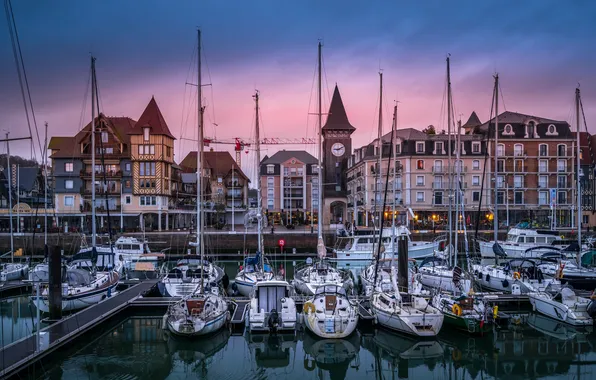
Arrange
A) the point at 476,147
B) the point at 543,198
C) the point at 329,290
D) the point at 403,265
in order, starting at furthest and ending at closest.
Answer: the point at 543,198, the point at 476,147, the point at 403,265, the point at 329,290

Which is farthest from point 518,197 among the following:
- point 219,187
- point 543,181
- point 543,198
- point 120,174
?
point 120,174

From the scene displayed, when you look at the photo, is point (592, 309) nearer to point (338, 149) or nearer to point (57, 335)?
point (57, 335)

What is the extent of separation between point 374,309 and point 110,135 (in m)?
51.4

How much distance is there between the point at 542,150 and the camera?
66.8m

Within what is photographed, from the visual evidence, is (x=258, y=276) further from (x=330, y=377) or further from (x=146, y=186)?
(x=146, y=186)

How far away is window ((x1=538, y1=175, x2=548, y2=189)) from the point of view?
67.0 metres

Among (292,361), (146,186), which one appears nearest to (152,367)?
(292,361)

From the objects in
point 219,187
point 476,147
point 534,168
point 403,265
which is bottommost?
point 403,265

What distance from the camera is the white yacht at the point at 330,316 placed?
21.4 metres

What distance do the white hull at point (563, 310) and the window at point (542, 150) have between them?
46294mm

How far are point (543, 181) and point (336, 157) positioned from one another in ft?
103

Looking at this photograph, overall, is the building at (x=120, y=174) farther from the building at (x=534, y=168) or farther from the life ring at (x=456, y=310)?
the life ring at (x=456, y=310)

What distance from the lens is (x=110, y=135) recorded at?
212 feet

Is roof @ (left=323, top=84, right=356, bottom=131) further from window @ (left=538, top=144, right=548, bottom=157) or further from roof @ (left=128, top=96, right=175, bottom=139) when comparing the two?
window @ (left=538, top=144, right=548, bottom=157)
